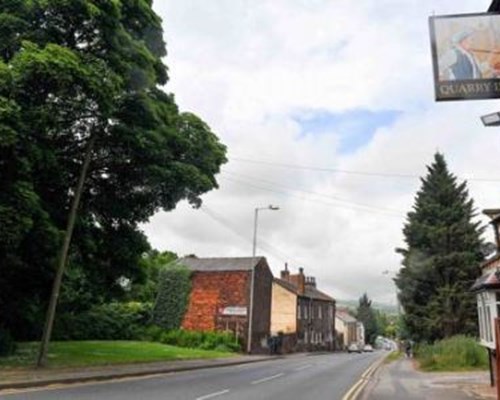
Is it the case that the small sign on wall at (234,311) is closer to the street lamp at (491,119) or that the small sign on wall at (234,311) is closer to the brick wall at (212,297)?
the brick wall at (212,297)

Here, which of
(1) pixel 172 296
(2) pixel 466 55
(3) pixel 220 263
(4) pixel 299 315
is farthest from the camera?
(4) pixel 299 315

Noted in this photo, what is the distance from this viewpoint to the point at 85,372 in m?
21.5

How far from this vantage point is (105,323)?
48125 mm

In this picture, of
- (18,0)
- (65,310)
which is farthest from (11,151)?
(65,310)

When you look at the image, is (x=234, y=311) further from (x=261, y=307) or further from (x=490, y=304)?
(x=490, y=304)

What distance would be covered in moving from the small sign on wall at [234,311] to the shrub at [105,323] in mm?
7894

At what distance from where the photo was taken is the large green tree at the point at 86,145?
66.1 ft

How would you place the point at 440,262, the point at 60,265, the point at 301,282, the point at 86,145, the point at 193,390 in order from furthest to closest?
1. the point at 301,282
2. the point at 440,262
3. the point at 86,145
4. the point at 60,265
5. the point at 193,390

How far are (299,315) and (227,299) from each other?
22.3 m

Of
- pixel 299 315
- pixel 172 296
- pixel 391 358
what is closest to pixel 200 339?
pixel 172 296

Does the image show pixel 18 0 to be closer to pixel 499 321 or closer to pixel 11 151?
pixel 11 151

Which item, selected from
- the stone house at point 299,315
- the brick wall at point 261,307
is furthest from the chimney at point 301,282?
the brick wall at point 261,307

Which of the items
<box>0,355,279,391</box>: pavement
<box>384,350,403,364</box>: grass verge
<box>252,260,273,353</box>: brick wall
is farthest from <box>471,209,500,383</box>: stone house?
<box>252,260,273,353</box>: brick wall

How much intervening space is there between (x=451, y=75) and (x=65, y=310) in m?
33.4
